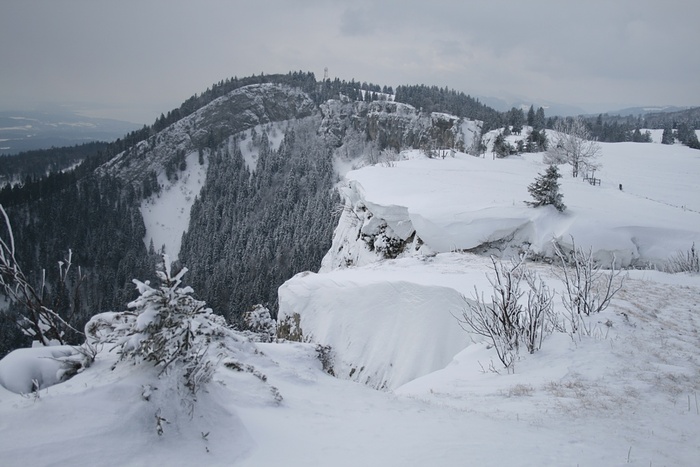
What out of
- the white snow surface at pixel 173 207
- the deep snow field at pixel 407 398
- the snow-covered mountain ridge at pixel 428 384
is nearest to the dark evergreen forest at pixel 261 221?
the white snow surface at pixel 173 207

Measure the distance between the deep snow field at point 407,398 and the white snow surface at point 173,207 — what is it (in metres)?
98.9

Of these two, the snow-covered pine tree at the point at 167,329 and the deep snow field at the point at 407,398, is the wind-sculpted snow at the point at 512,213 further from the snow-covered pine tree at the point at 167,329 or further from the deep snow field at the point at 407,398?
the snow-covered pine tree at the point at 167,329

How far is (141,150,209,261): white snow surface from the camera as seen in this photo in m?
103

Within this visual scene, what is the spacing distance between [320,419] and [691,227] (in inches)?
755

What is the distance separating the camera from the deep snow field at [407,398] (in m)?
3.66

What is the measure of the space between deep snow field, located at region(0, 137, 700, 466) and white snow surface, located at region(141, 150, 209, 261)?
9890 centimetres

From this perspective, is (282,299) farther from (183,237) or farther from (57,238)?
(57,238)

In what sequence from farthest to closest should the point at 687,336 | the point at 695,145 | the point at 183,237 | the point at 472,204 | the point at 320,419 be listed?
the point at 183,237 < the point at 695,145 < the point at 472,204 < the point at 687,336 < the point at 320,419

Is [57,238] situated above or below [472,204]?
below

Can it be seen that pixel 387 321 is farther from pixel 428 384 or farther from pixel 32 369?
pixel 32 369

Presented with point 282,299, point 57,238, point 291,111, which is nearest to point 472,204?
point 282,299

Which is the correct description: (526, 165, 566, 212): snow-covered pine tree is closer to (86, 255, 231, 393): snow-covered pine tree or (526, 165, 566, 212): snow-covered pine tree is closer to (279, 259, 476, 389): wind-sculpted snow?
(279, 259, 476, 389): wind-sculpted snow

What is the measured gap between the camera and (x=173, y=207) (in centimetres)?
11200

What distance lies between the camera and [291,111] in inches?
5517
